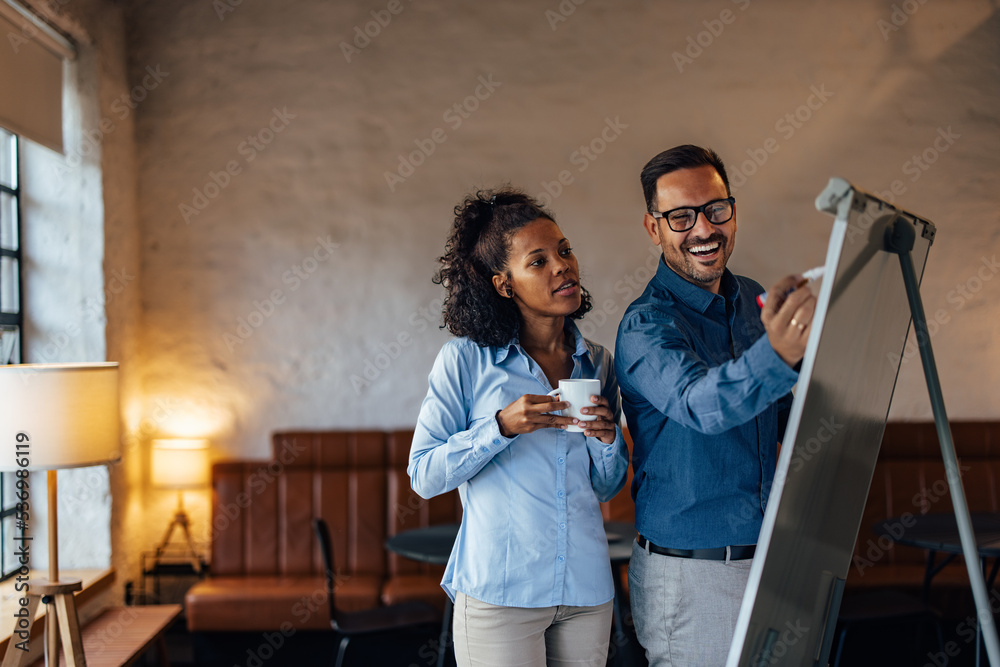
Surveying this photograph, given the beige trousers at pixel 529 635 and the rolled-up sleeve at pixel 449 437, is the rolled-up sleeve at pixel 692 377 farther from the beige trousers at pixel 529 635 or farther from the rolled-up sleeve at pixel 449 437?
the beige trousers at pixel 529 635

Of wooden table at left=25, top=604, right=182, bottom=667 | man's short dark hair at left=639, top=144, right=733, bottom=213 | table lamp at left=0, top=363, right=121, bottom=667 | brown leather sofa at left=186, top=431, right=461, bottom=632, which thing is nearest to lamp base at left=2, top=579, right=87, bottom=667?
table lamp at left=0, top=363, right=121, bottom=667

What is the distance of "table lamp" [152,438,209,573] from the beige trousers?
3056 mm

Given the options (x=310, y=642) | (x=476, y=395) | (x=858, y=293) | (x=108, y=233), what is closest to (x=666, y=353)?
(x=858, y=293)

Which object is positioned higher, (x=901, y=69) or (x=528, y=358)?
(x=901, y=69)

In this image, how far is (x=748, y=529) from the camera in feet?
4.60

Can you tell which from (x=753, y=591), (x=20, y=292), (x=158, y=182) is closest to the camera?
(x=753, y=591)

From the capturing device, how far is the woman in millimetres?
1505

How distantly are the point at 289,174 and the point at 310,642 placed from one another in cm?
259

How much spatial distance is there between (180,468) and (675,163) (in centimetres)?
356

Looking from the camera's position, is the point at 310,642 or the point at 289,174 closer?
the point at 310,642

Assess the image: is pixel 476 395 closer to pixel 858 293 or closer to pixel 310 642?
pixel 858 293

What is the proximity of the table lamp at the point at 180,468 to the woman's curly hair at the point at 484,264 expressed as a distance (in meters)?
2.99

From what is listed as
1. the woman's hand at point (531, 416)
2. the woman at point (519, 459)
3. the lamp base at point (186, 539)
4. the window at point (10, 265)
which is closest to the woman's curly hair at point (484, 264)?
the woman at point (519, 459)

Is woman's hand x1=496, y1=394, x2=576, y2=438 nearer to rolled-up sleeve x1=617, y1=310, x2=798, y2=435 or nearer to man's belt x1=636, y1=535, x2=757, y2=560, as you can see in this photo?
rolled-up sleeve x1=617, y1=310, x2=798, y2=435
